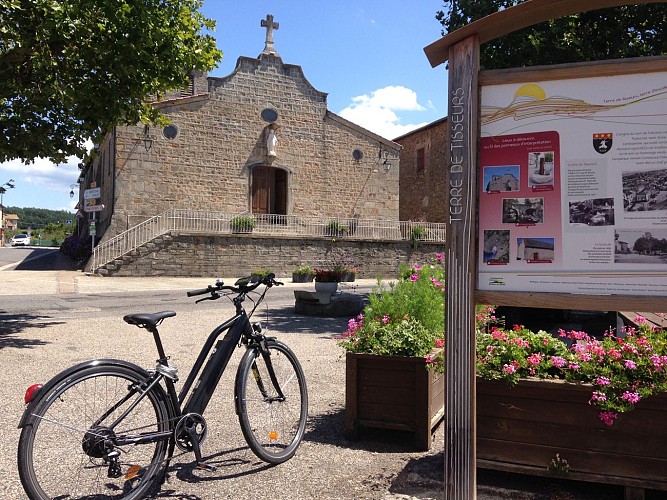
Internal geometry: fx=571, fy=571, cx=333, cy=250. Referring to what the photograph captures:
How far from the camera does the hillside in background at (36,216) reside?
6328 inches

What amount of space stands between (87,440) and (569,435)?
95.8 inches

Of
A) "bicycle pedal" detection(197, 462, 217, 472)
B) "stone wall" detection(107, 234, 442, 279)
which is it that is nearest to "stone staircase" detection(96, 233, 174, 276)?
"stone wall" detection(107, 234, 442, 279)

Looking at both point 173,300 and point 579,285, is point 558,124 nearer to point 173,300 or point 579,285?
point 579,285

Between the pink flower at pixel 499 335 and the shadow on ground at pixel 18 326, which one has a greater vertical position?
the pink flower at pixel 499 335

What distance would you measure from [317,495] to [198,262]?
65.7 ft

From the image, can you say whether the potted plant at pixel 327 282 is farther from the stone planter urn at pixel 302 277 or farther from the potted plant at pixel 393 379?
the stone planter urn at pixel 302 277

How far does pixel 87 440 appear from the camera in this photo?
274 centimetres

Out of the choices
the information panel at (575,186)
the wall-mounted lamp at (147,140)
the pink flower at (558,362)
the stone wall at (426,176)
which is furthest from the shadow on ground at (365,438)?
the stone wall at (426,176)

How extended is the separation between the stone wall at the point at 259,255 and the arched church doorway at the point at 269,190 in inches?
154

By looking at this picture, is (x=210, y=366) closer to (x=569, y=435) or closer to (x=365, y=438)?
(x=365, y=438)

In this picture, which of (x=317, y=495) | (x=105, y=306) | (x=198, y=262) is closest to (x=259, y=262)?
(x=198, y=262)

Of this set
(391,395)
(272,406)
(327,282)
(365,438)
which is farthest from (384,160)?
(272,406)

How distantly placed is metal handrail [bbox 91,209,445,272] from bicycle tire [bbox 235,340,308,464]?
18499 mm

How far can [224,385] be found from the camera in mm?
5492
